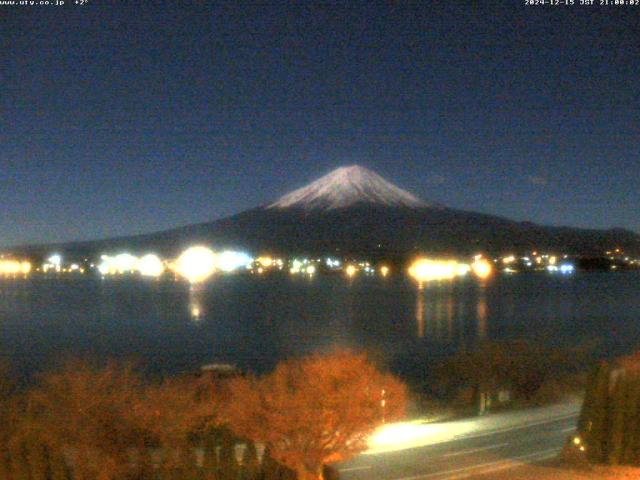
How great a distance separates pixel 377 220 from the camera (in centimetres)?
8619

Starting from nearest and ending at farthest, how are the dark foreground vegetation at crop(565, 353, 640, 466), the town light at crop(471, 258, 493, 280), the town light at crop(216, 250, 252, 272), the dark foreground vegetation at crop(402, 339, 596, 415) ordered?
the dark foreground vegetation at crop(565, 353, 640, 466), the dark foreground vegetation at crop(402, 339, 596, 415), the town light at crop(471, 258, 493, 280), the town light at crop(216, 250, 252, 272)

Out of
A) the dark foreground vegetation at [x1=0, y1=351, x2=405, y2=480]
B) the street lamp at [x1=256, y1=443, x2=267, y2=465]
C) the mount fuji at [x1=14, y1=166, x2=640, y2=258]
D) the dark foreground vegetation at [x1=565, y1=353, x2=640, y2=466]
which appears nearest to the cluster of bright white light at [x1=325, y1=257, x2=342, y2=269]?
the mount fuji at [x1=14, y1=166, x2=640, y2=258]

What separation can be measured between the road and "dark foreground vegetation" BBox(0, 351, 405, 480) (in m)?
0.68

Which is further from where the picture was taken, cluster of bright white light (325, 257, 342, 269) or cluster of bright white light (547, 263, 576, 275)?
cluster of bright white light (547, 263, 576, 275)

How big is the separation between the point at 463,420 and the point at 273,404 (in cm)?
661

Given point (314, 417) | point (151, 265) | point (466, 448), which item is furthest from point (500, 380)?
point (151, 265)

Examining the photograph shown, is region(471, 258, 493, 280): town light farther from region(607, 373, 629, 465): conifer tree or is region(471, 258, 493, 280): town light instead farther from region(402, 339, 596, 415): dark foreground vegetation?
region(607, 373, 629, 465): conifer tree

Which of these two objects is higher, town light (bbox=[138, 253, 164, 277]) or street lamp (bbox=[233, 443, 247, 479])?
town light (bbox=[138, 253, 164, 277])

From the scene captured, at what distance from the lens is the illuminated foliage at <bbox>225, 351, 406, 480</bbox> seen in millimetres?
8180

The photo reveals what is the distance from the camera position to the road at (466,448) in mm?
9242

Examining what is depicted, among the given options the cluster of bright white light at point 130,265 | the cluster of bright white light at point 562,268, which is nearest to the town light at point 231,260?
the cluster of bright white light at point 130,265

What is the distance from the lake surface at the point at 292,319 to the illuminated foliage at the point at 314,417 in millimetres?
15204

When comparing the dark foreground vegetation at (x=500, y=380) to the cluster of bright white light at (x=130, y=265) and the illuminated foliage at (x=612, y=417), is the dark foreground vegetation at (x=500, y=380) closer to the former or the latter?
the illuminated foliage at (x=612, y=417)

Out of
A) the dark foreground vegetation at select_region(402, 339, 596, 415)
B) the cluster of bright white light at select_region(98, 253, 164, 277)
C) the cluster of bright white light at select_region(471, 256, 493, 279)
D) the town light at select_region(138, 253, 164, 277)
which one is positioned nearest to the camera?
the dark foreground vegetation at select_region(402, 339, 596, 415)
